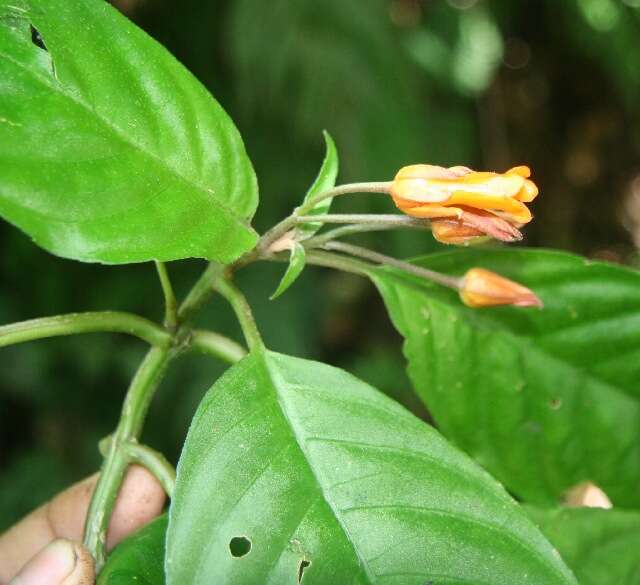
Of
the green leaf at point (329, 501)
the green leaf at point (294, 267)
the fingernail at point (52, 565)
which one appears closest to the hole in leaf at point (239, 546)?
the green leaf at point (329, 501)

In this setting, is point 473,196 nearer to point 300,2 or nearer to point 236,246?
point 236,246

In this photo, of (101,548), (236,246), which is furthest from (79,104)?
(101,548)

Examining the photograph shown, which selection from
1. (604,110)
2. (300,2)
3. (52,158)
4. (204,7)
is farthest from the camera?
(604,110)

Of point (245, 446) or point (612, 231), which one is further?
point (612, 231)

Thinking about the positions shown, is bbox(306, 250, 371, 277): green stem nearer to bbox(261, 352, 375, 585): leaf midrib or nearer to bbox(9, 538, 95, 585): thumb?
bbox(261, 352, 375, 585): leaf midrib

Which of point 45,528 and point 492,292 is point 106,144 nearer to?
point 492,292

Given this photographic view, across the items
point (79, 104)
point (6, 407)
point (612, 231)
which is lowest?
point (6, 407)

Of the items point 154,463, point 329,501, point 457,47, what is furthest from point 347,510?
point 457,47
